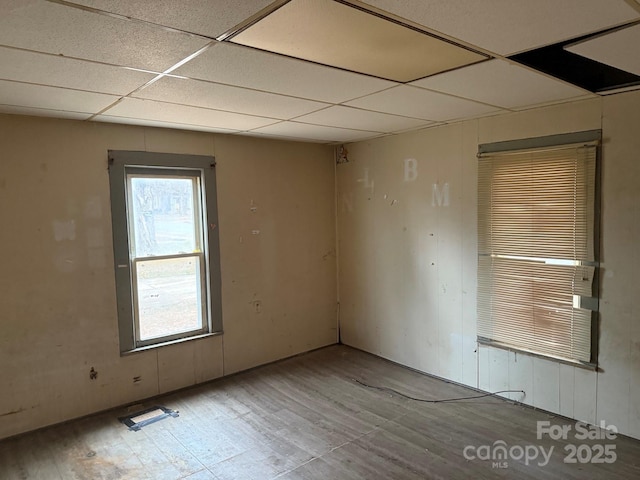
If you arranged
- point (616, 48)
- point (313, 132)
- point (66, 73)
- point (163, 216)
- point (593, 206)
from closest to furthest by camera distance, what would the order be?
point (616, 48) → point (66, 73) → point (593, 206) → point (163, 216) → point (313, 132)

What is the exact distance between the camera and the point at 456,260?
391 centimetres

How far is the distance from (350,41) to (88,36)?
1.08 meters

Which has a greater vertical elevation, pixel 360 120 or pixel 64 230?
pixel 360 120

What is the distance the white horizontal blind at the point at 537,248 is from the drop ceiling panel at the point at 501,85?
1.56 ft

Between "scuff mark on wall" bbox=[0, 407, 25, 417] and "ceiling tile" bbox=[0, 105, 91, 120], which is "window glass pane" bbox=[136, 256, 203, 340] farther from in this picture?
"ceiling tile" bbox=[0, 105, 91, 120]

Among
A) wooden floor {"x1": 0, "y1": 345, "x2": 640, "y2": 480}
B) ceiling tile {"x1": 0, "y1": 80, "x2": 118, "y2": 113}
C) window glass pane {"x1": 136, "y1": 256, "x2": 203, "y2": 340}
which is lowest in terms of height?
wooden floor {"x1": 0, "y1": 345, "x2": 640, "y2": 480}

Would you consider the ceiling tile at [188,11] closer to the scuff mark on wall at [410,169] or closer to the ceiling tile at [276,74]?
the ceiling tile at [276,74]

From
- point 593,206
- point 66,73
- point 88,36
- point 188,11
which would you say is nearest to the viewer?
point 188,11

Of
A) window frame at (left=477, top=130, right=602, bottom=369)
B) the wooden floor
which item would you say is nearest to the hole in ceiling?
window frame at (left=477, top=130, right=602, bottom=369)

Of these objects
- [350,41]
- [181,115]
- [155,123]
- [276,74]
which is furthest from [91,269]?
[350,41]

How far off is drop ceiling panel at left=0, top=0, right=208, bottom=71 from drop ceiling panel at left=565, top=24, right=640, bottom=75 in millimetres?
1732

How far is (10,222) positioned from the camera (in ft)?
10.3

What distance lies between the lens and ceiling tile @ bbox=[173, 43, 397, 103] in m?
2.02

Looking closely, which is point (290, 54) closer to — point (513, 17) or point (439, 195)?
point (513, 17)
